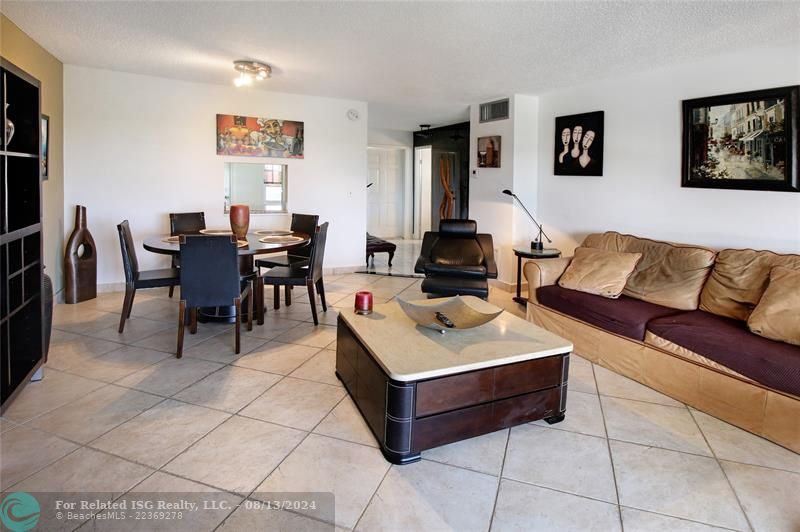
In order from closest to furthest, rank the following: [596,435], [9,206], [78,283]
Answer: [596,435]
[9,206]
[78,283]

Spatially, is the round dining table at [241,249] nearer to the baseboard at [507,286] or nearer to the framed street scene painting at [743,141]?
the baseboard at [507,286]

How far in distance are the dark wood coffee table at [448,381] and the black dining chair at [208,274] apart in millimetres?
1078

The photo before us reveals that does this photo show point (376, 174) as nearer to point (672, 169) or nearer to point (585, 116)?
point (585, 116)

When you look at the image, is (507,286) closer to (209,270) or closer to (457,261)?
(457,261)

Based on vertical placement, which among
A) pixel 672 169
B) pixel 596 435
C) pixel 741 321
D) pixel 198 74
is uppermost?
pixel 198 74

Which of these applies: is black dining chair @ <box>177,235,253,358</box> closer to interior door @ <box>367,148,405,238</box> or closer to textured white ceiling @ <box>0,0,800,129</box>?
textured white ceiling @ <box>0,0,800,129</box>

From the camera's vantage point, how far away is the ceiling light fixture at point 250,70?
14.0 ft

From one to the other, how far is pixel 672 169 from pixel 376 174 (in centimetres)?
648

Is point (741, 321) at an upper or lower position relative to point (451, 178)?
lower

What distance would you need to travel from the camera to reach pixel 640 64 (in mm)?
4012

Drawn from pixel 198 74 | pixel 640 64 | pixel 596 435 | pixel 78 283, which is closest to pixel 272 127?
pixel 198 74

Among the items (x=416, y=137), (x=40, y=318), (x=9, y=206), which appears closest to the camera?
(x=9, y=206)

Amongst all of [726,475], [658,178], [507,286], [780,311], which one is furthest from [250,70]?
[726,475]

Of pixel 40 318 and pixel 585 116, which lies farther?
pixel 585 116
